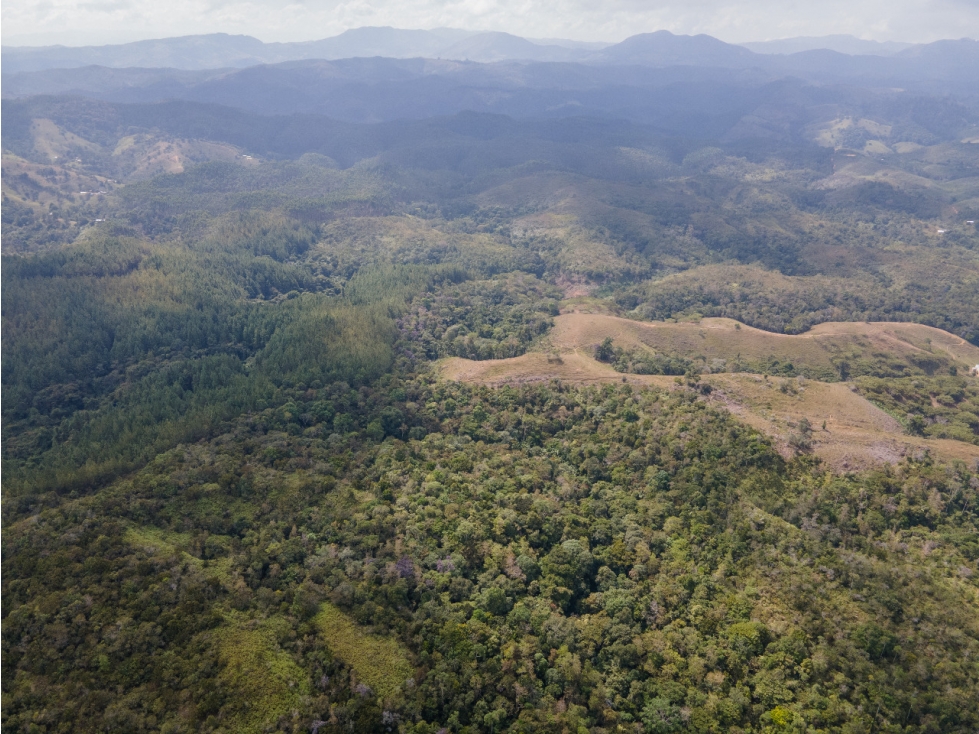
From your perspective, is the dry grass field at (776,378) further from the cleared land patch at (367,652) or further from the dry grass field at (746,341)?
the cleared land patch at (367,652)

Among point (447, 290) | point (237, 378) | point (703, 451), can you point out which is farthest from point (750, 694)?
point (447, 290)

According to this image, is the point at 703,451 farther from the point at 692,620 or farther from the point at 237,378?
the point at 237,378

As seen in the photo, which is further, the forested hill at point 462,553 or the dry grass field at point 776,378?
the dry grass field at point 776,378

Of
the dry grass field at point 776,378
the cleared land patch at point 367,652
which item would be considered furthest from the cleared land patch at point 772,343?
the cleared land patch at point 367,652

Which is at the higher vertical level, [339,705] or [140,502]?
[140,502]

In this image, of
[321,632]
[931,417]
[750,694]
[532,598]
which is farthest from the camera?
[931,417]

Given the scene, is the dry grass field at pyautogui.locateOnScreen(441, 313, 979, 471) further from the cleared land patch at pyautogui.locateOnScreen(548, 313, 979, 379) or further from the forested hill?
the forested hill

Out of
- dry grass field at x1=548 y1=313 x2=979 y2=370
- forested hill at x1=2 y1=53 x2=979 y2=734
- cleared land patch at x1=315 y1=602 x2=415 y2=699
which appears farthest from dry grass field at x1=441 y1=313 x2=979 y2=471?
cleared land patch at x1=315 y1=602 x2=415 y2=699

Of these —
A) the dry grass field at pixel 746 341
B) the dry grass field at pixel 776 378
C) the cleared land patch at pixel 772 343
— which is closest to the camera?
the dry grass field at pixel 776 378

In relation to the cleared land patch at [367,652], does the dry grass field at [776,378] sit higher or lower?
higher
